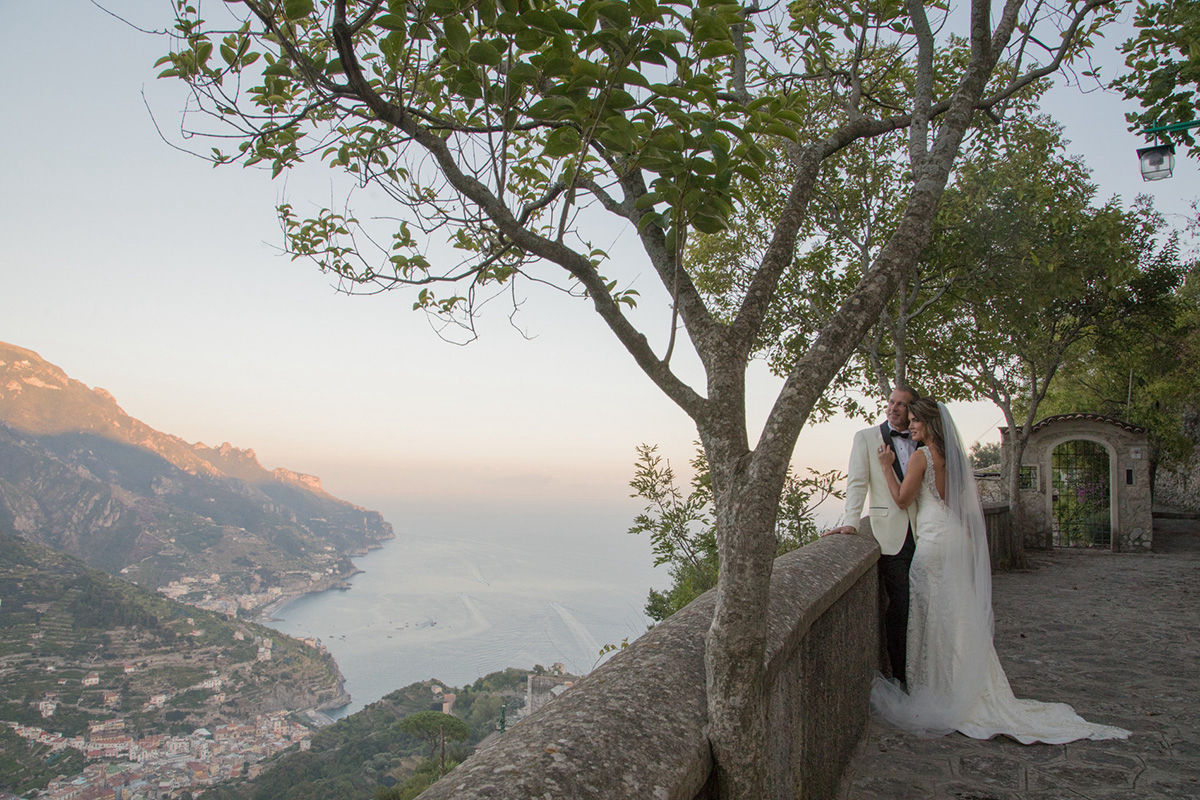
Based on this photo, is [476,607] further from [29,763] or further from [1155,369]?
[1155,369]

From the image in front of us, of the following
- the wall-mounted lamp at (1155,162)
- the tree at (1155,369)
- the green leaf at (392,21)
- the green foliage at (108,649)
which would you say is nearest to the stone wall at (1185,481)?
the tree at (1155,369)

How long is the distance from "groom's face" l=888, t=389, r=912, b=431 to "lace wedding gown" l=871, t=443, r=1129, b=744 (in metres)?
0.32

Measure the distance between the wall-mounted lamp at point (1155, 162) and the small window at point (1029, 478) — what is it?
31.6 feet

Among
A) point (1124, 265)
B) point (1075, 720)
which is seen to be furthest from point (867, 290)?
point (1124, 265)

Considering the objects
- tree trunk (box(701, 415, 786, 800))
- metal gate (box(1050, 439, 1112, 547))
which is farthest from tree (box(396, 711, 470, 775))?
tree trunk (box(701, 415, 786, 800))

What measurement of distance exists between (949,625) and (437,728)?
14.1 metres

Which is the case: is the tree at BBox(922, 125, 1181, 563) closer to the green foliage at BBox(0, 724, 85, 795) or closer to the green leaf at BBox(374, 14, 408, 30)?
the green leaf at BBox(374, 14, 408, 30)

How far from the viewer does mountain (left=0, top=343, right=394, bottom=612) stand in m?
57.8

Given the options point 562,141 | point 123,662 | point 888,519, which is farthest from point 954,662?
point 123,662

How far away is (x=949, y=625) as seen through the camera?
4.06 metres

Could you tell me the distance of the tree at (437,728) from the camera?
1520 centimetres

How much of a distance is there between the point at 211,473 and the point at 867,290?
8781cm

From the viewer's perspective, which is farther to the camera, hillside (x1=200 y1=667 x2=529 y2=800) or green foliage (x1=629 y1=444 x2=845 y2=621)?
hillside (x1=200 y1=667 x2=529 y2=800)

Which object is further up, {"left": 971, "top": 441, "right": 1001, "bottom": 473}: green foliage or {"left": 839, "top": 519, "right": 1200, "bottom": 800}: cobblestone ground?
{"left": 971, "top": 441, "right": 1001, "bottom": 473}: green foliage
